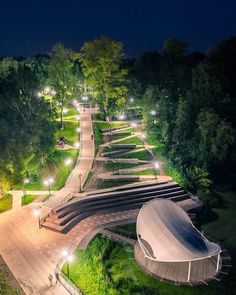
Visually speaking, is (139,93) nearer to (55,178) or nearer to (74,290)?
(55,178)

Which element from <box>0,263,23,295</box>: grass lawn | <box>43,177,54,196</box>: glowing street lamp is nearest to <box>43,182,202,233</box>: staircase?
<box>43,177,54,196</box>: glowing street lamp

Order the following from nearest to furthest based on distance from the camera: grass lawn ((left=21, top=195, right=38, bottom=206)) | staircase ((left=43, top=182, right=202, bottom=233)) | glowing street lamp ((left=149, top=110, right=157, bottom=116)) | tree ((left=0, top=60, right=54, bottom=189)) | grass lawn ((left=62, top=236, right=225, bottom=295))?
grass lawn ((left=62, top=236, right=225, bottom=295)) → staircase ((left=43, top=182, right=202, bottom=233)) → tree ((left=0, top=60, right=54, bottom=189)) → grass lawn ((left=21, top=195, right=38, bottom=206)) → glowing street lamp ((left=149, top=110, right=157, bottom=116))

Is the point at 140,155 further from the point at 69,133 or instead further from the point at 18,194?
the point at 18,194

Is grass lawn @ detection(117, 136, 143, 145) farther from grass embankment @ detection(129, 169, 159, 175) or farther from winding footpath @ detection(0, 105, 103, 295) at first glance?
winding footpath @ detection(0, 105, 103, 295)

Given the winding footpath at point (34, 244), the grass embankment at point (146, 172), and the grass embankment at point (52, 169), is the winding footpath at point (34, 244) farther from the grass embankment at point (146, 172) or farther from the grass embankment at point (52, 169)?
the grass embankment at point (146, 172)

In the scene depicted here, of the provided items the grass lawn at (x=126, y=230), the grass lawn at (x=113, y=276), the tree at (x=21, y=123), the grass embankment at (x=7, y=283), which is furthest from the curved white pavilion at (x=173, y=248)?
the tree at (x=21, y=123)

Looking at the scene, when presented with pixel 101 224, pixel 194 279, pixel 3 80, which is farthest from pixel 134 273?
pixel 3 80
